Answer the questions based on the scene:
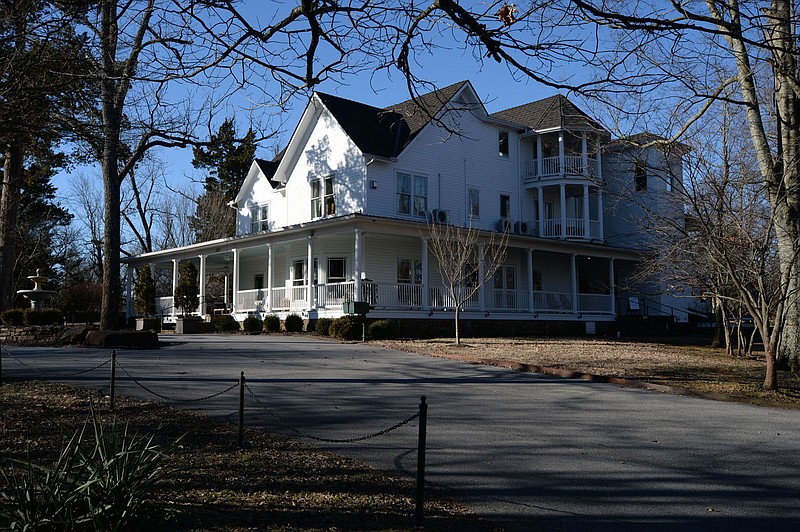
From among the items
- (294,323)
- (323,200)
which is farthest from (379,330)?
(323,200)

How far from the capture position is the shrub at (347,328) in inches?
927

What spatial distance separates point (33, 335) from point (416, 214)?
15.6 m

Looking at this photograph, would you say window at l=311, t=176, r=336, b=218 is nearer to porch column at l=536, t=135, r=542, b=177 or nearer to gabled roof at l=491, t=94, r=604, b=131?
gabled roof at l=491, t=94, r=604, b=131

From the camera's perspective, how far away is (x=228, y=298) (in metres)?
41.0

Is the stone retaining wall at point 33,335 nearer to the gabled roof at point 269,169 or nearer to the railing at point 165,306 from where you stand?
the railing at point 165,306

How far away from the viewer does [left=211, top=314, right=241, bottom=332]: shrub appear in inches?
1187

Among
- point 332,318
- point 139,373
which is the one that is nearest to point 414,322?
point 332,318

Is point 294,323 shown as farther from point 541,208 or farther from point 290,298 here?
point 541,208

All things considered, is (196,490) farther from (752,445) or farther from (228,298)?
(228,298)

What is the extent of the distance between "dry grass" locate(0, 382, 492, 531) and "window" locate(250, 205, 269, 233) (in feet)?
86.7

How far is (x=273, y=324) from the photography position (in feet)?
90.7

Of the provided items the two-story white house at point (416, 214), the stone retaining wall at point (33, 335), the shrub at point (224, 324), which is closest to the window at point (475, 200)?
the two-story white house at point (416, 214)

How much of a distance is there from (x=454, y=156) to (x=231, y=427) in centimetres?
2476

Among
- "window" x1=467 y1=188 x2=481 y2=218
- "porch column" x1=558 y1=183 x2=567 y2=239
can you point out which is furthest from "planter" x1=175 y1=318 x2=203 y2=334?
"porch column" x1=558 y1=183 x2=567 y2=239
